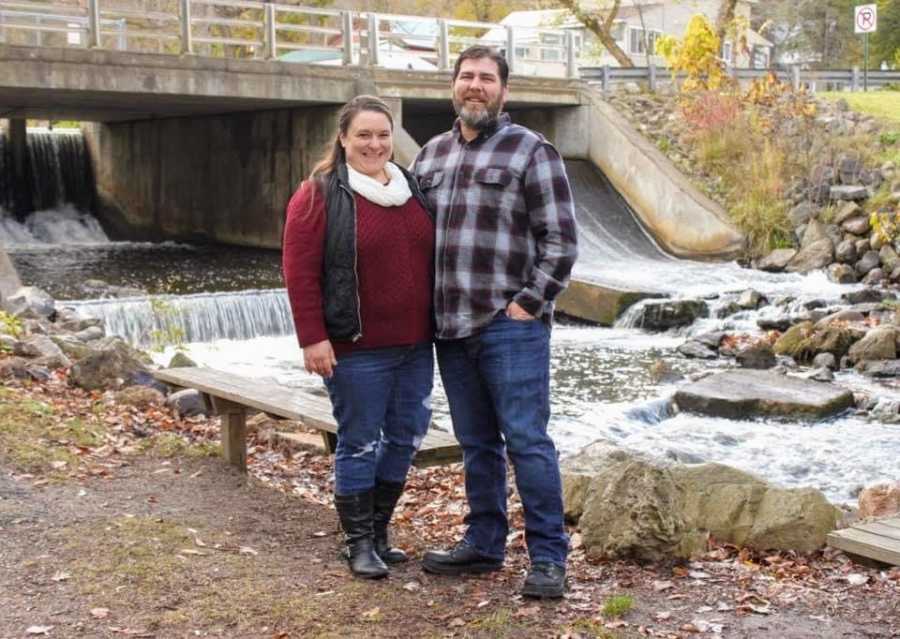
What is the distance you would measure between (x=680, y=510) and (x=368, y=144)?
7.61 ft

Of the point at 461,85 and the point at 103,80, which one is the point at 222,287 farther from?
the point at 461,85

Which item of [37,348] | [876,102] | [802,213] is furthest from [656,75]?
[37,348]

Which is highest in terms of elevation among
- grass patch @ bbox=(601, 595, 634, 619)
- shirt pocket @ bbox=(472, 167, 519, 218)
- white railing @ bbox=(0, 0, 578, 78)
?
white railing @ bbox=(0, 0, 578, 78)

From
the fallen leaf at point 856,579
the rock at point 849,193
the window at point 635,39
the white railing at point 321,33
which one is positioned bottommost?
the fallen leaf at point 856,579

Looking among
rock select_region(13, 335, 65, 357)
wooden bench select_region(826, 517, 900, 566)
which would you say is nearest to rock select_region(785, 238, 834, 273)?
rock select_region(13, 335, 65, 357)

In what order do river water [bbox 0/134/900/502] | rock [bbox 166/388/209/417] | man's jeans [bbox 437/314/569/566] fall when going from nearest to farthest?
1. man's jeans [bbox 437/314/569/566]
2. rock [bbox 166/388/209/417]
3. river water [bbox 0/134/900/502]

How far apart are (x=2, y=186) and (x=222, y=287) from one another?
37.5 feet

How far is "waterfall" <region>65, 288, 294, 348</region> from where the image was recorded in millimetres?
15891

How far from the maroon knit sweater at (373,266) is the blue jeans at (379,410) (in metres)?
0.10

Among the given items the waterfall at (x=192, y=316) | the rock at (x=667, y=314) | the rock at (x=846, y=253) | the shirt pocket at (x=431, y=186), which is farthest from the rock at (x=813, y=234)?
the shirt pocket at (x=431, y=186)

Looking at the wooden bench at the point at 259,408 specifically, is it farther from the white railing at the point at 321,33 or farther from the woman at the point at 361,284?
the white railing at the point at 321,33

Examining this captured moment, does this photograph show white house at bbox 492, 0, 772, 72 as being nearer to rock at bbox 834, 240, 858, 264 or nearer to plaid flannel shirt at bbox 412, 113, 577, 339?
rock at bbox 834, 240, 858, 264

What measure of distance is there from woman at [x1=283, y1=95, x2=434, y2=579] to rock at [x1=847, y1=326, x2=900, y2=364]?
35.9 feet

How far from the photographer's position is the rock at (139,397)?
Result: 9242 mm
